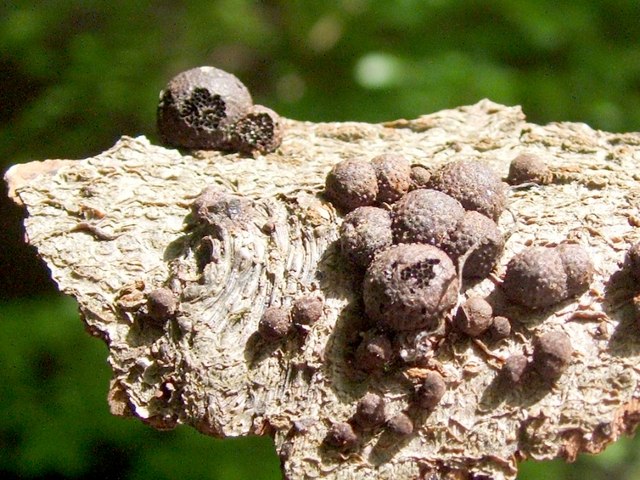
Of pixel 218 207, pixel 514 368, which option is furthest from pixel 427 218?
pixel 218 207

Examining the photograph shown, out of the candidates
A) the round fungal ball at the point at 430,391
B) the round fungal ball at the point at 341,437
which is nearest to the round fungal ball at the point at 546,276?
the round fungal ball at the point at 430,391

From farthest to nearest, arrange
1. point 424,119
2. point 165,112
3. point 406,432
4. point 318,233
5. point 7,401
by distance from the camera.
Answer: point 7,401 < point 424,119 < point 165,112 < point 318,233 < point 406,432

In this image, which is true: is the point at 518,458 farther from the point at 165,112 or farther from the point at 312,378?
the point at 165,112

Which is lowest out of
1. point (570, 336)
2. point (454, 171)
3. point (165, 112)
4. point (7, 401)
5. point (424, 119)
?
point (7, 401)

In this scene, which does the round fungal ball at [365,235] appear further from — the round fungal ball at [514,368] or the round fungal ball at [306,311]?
the round fungal ball at [514,368]

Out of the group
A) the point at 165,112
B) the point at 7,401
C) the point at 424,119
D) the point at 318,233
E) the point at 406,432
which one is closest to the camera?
the point at 406,432

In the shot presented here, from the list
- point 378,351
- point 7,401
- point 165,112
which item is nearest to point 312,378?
point 378,351

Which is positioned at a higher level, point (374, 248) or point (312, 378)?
point (374, 248)

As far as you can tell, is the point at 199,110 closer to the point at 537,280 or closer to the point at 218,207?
the point at 218,207
